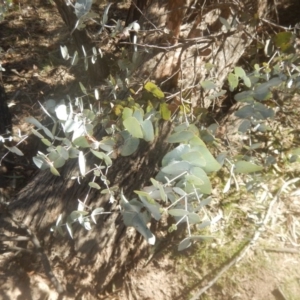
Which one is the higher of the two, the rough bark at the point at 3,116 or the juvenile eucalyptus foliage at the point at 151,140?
the juvenile eucalyptus foliage at the point at 151,140

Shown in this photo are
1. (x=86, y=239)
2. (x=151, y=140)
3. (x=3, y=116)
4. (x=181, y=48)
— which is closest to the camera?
(x=151, y=140)

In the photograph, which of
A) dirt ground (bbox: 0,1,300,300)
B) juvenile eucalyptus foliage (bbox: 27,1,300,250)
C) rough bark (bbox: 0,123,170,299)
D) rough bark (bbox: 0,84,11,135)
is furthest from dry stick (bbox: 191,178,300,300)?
rough bark (bbox: 0,84,11,135)

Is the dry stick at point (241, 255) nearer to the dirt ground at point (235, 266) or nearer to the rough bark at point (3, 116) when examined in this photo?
the dirt ground at point (235, 266)

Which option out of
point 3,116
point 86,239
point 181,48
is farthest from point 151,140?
point 3,116

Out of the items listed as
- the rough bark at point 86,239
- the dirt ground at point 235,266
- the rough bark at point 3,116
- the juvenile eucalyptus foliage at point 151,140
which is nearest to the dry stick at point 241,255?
the dirt ground at point 235,266

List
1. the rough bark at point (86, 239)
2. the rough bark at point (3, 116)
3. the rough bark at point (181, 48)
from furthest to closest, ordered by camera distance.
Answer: the rough bark at point (3, 116) → the rough bark at point (86, 239) → the rough bark at point (181, 48)

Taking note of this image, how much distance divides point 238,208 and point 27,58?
2867 mm

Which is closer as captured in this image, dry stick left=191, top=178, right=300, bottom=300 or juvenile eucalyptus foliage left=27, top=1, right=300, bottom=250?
juvenile eucalyptus foliage left=27, top=1, right=300, bottom=250

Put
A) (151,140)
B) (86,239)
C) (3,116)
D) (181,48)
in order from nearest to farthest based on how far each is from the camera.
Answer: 1. (151,140)
2. (181,48)
3. (86,239)
4. (3,116)

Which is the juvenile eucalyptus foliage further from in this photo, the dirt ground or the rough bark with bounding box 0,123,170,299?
the dirt ground

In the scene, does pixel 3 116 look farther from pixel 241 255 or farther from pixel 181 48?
pixel 241 255

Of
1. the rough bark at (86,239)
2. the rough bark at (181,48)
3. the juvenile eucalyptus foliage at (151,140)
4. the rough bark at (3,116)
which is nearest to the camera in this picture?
the juvenile eucalyptus foliage at (151,140)

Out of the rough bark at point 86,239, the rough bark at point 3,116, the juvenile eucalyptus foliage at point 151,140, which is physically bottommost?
the rough bark at point 86,239

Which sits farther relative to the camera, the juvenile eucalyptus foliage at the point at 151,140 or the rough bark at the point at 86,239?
the rough bark at the point at 86,239
